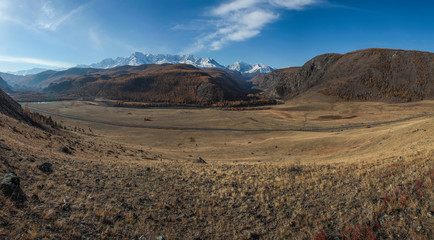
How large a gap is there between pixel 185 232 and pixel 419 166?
47.7 ft

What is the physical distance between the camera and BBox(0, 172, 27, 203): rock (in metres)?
8.44

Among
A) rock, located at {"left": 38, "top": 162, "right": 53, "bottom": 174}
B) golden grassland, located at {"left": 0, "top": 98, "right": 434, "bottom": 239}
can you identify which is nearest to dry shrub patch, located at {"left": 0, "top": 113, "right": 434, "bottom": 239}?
golden grassland, located at {"left": 0, "top": 98, "right": 434, "bottom": 239}

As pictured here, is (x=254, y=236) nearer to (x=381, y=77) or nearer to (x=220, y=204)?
(x=220, y=204)

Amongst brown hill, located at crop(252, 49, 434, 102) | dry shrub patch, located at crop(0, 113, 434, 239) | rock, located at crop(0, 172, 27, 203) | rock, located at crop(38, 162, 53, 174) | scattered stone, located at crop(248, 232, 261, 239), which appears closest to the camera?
dry shrub patch, located at crop(0, 113, 434, 239)

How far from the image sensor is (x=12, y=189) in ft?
28.7

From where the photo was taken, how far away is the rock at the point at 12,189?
27.7 ft

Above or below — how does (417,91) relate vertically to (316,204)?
above

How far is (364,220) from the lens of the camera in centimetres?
880

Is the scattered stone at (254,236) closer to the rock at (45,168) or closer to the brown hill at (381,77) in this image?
the rock at (45,168)

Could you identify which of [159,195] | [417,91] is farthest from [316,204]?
[417,91]

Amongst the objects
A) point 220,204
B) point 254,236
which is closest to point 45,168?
point 220,204

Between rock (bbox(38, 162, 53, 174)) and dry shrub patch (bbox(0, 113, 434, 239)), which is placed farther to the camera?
rock (bbox(38, 162, 53, 174))

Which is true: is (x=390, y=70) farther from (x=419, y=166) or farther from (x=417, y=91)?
(x=419, y=166)

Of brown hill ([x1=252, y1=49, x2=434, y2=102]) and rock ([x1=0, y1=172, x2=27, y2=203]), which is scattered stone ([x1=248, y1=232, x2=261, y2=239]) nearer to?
rock ([x1=0, y1=172, x2=27, y2=203])
